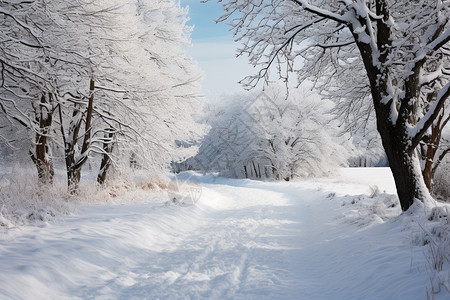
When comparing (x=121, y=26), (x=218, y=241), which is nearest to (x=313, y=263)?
(x=218, y=241)

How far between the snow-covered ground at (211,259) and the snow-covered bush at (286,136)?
870 inches

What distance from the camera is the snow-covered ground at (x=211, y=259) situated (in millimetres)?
3594

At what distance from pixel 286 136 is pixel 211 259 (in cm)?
2601

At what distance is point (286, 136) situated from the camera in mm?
29859

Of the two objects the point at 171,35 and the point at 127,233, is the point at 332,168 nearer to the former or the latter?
the point at 171,35

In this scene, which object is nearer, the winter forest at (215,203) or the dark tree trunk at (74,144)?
the winter forest at (215,203)

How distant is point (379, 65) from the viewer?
229 inches

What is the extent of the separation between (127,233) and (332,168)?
2970 cm

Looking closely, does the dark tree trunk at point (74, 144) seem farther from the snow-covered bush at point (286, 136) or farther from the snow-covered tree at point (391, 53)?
the snow-covered bush at point (286, 136)

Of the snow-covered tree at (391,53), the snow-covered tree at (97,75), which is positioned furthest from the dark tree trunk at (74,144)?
the snow-covered tree at (391,53)

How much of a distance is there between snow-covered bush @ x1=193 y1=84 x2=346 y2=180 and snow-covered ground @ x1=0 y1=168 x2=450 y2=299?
2210 centimetres

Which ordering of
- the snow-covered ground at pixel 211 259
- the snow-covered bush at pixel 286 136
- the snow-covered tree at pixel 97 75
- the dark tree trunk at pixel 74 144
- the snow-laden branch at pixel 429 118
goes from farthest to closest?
Answer: the snow-covered bush at pixel 286 136, the dark tree trunk at pixel 74 144, the snow-covered tree at pixel 97 75, the snow-laden branch at pixel 429 118, the snow-covered ground at pixel 211 259

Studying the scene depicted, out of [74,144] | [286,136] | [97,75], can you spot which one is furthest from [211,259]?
[286,136]

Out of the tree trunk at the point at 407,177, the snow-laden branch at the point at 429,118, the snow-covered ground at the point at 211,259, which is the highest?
the snow-laden branch at the point at 429,118
